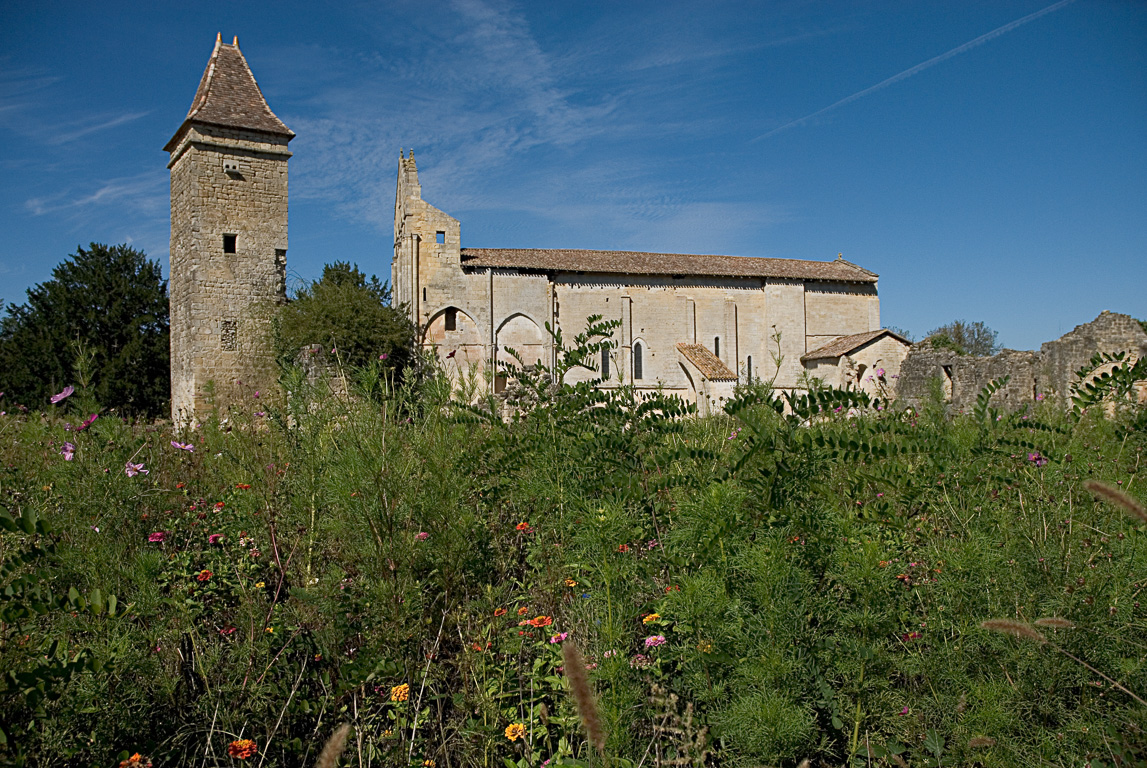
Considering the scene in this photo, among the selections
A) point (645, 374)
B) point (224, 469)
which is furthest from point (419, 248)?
point (224, 469)

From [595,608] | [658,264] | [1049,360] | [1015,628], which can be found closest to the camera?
[1015,628]

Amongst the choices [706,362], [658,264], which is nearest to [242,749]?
[706,362]

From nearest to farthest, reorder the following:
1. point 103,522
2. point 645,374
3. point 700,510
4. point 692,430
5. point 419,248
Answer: point 700,510 → point 103,522 → point 692,430 → point 419,248 → point 645,374

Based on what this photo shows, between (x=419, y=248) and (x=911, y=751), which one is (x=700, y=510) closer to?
(x=911, y=751)

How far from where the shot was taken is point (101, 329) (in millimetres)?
29953

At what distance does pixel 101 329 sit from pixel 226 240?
50.8 ft

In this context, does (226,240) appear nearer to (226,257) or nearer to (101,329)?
(226,257)

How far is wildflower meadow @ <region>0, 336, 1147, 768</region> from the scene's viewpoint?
2203mm

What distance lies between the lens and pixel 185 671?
2748 mm

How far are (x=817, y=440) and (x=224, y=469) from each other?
147 inches

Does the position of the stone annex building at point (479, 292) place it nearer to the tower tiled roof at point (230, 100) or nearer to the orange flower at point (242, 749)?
the tower tiled roof at point (230, 100)

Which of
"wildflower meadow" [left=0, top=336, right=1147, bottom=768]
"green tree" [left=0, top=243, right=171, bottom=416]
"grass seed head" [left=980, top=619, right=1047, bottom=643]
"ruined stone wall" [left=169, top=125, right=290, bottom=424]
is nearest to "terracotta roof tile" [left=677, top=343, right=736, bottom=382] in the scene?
"ruined stone wall" [left=169, top=125, right=290, bottom=424]

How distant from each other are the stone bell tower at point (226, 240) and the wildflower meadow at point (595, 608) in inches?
652

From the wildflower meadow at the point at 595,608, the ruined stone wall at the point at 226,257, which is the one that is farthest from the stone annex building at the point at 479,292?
the wildflower meadow at the point at 595,608
